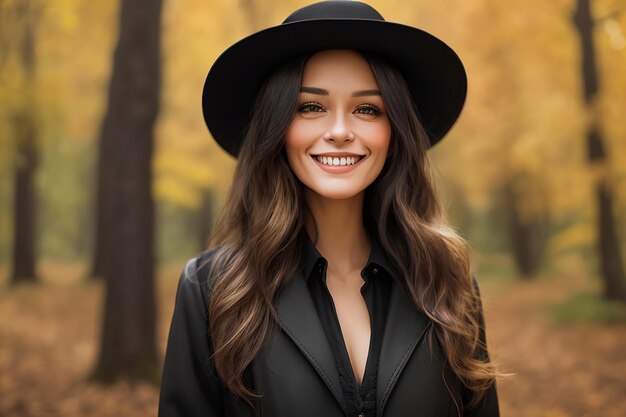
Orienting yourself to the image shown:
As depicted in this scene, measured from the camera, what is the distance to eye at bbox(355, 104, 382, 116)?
2.29m

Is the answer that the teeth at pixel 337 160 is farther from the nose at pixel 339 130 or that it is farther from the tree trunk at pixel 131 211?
the tree trunk at pixel 131 211

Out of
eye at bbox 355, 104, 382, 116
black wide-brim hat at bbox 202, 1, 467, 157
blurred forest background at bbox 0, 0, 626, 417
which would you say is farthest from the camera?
blurred forest background at bbox 0, 0, 626, 417

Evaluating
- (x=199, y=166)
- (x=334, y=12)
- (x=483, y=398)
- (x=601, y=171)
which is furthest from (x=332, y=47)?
(x=199, y=166)

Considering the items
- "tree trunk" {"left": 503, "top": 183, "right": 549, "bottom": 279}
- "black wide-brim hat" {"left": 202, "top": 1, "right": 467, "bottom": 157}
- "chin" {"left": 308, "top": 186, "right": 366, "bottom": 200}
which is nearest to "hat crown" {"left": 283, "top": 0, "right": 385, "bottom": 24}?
"black wide-brim hat" {"left": 202, "top": 1, "right": 467, "bottom": 157}

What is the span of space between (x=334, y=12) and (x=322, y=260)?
2.99 feet

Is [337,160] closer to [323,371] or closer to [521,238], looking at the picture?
[323,371]

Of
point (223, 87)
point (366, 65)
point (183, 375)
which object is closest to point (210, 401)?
point (183, 375)

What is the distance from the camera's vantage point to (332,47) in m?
2.25

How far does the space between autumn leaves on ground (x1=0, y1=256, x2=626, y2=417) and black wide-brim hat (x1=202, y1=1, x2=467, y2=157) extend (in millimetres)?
2032

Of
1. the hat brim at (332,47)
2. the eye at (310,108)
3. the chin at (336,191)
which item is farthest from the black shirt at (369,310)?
the hat brim at (332,47)

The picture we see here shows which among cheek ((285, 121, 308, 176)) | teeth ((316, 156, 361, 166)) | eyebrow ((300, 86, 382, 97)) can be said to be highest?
eyebrow ((300, 86, 382, 97))

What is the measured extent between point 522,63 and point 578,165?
2789 mm

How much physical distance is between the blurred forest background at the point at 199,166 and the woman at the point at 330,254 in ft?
13.1

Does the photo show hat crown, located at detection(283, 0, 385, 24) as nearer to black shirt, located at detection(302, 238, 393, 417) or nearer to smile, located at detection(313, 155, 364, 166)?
smile, located at detection(313, 155, 364, 166)
